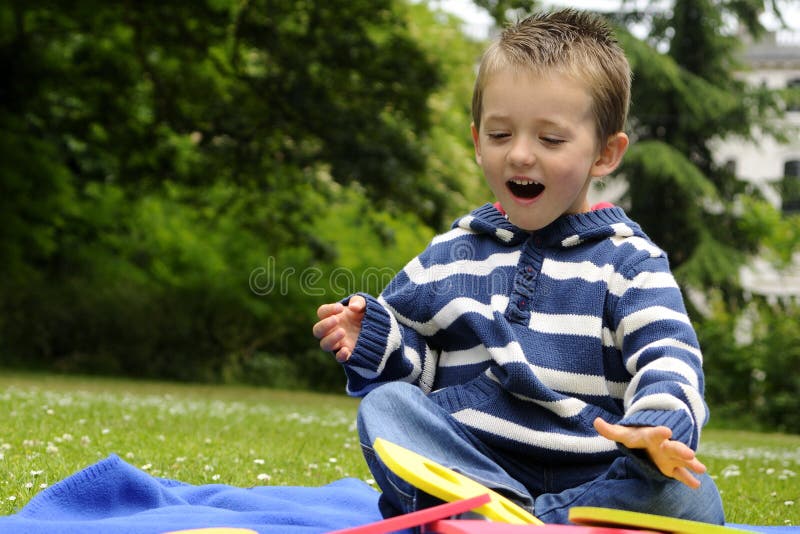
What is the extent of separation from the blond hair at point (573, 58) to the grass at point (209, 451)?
6.14ft

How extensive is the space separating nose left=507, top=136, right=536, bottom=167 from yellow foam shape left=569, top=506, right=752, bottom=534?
3.02 ft

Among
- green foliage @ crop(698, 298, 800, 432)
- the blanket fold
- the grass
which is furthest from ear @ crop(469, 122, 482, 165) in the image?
green foliage @ crop(698, 298, 800, 432)

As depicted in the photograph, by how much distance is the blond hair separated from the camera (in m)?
2.66

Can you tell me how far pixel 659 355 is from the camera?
2.38 meters

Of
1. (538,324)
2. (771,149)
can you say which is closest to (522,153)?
(538,324)

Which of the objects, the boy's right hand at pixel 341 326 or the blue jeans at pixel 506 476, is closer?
the blue jeans at pixel 506 476

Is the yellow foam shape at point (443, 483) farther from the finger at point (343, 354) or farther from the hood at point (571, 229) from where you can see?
the hood at point (571, 229)

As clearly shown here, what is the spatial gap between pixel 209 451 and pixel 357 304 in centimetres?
257

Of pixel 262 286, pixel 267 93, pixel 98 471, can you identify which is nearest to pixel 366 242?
pixel 262 286

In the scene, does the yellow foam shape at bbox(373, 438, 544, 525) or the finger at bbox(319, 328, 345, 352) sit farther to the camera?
the finger at bbox(319, 328, 345, 352)

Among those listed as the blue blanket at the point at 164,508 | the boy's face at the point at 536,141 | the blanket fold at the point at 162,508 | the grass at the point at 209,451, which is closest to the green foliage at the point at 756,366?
the grass at the point at 209,451

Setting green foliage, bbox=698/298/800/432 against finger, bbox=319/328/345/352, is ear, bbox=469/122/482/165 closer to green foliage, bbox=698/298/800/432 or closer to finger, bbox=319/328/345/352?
finger, bbox=319/328/345/352

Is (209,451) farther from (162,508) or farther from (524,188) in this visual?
(524,188)

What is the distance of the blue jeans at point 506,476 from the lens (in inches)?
92.4
